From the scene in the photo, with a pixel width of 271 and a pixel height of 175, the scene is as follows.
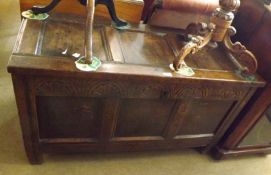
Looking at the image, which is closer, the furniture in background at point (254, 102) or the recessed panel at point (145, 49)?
the recessed panel at point (145, 49)

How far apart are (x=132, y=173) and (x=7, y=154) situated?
2.13 feet

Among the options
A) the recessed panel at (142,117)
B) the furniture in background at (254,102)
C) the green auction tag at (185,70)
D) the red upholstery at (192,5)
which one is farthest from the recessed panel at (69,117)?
the furniture in background at (254,102)

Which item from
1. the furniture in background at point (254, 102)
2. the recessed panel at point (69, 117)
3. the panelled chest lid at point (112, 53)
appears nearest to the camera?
the panelled chest lid at point (112, 53)

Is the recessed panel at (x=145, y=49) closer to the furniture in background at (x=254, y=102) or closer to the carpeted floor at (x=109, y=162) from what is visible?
the furniture in background at (x=254, y=102)

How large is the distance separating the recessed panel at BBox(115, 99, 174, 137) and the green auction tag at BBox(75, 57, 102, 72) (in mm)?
221

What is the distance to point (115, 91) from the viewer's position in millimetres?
1006

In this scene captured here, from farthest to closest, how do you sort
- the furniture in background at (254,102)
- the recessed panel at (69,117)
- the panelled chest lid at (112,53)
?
1. the furniture in background at (254,102)
2. the recessed panel at (69,117)
3. the panelled chest lid at (112,53)

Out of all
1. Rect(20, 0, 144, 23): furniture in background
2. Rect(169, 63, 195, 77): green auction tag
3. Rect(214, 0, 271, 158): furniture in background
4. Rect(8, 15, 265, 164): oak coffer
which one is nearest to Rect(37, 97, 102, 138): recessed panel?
Rect(8, 15, 265, 164): oak coffer

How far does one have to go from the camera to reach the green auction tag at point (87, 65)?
0.91 meters

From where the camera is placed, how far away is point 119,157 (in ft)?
4.54

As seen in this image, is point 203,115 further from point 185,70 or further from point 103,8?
point 103,8

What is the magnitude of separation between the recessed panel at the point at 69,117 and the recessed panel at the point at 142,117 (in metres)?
0.11

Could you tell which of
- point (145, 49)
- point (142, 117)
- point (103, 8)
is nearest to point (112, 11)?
point (103, 8)

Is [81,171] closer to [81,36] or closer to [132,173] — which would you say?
[132,173]
